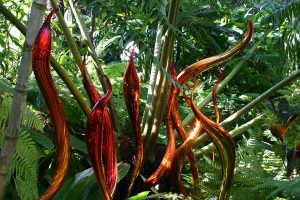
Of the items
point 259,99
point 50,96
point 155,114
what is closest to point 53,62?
point 50,96

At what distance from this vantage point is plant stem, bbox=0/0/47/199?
890 millimetres

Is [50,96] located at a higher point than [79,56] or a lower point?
lower

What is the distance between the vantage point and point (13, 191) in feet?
4.82

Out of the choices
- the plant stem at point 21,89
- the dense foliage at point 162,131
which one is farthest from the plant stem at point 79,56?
the plant stem at point 21,89

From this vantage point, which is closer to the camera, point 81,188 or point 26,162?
point 26,162

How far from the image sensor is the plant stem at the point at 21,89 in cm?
89

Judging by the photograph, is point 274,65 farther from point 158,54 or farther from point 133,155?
point 133,155

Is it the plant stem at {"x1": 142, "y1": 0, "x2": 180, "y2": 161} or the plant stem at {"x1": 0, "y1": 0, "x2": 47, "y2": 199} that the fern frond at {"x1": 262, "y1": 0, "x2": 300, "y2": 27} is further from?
the plant stem at {"x1": 0, "y1": 0, "x2": 47, "y2": 199}

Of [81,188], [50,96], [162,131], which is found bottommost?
[81,188]

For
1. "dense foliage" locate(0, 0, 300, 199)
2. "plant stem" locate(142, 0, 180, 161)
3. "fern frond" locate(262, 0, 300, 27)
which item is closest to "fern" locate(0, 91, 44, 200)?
"dense foliage" locate(0, 0, 300, 199)

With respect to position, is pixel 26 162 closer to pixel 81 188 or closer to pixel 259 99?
pixel 81 188

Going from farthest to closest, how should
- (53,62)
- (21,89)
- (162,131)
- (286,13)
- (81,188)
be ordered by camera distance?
(162,131) < (286,13) < (81,188) < (53,62) < (21,89)

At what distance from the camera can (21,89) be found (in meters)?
0.89

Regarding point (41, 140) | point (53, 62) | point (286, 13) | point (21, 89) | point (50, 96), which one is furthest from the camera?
point (286, 13)
